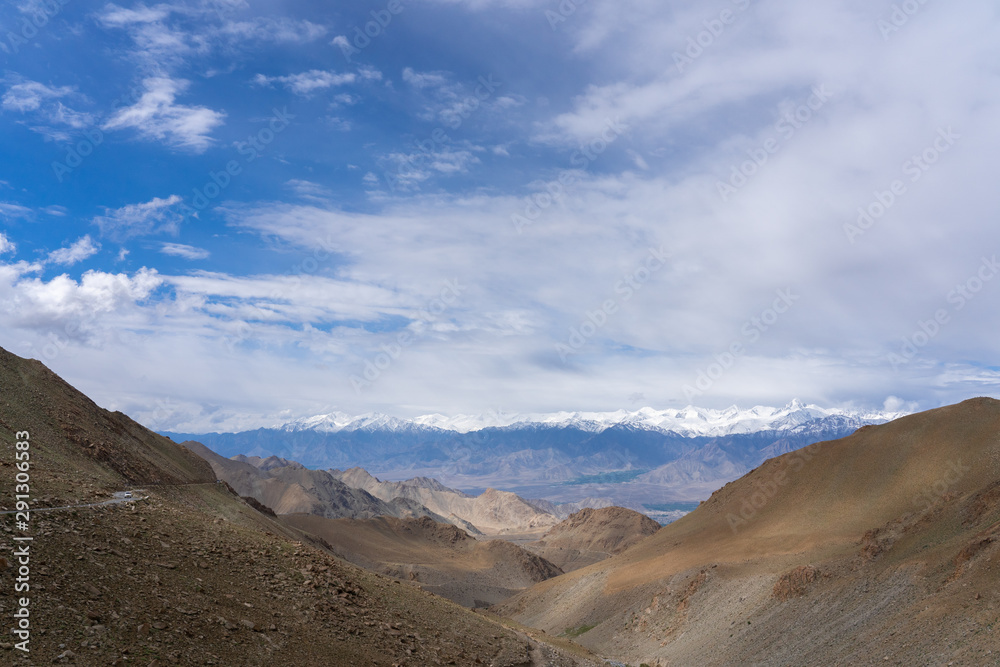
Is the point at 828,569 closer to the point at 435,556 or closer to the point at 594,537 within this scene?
the point at 435,556

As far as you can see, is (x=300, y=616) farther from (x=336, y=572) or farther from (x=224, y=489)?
(x=224, y=489)

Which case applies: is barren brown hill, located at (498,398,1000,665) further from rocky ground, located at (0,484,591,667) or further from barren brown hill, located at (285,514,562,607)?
barren brown hill, located at (285,514,562,607)

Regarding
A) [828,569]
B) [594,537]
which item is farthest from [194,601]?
[594,537]

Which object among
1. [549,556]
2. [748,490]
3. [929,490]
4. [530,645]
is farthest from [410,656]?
[549,556]

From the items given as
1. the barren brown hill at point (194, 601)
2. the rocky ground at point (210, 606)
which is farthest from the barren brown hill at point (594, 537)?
the barren brown hill at point (194, 601)

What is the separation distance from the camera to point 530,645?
34.6 m

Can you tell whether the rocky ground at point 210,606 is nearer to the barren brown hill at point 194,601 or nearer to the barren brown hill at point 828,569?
the barren brown hill at point 194,601

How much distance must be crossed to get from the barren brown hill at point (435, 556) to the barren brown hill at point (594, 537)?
91.4ft

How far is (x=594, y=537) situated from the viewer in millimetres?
173375

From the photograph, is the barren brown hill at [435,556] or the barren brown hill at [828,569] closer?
the barren brown hill at [828,569]

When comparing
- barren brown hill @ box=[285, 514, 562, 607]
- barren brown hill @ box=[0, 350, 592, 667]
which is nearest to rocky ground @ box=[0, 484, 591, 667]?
barren brown hill @ box=[0, 350, 592, 667]

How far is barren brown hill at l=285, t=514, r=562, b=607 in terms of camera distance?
10562 cm

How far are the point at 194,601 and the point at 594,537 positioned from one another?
164m

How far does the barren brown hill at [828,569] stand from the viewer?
31391 mm
